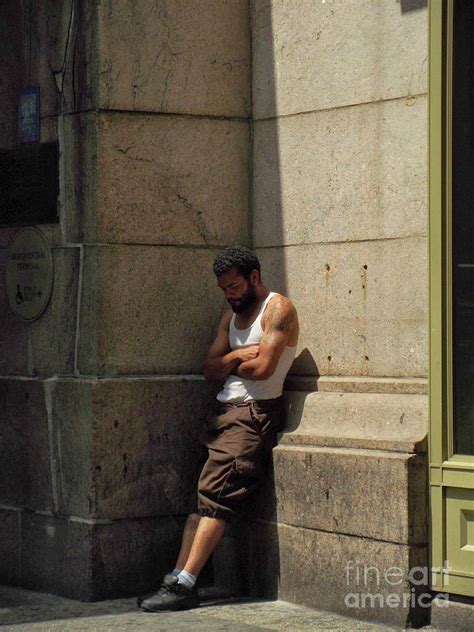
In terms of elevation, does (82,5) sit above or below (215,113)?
above

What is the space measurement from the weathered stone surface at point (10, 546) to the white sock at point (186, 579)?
130 cm

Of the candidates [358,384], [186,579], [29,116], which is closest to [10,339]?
[29,116]

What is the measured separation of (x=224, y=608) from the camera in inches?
296

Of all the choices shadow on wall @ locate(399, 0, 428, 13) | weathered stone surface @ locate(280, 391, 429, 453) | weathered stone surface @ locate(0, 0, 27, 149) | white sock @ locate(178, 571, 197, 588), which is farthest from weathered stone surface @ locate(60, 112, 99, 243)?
white sock @ locate(178, 571, 197, 588)

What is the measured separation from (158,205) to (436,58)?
1.88m

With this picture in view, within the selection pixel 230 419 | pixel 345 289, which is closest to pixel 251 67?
pixel 345 289

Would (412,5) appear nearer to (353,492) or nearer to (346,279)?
(346,279)

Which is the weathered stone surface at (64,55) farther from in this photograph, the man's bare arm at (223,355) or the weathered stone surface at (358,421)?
the weathered stone surface at (358,421)

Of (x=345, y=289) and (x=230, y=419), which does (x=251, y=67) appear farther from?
(x=230, y=419)

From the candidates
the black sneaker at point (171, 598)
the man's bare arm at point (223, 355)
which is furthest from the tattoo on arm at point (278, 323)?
the black sneaker at point (171, 598)

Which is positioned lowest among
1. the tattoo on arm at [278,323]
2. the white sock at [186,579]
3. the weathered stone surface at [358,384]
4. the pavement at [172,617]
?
the pavement at [172,617]

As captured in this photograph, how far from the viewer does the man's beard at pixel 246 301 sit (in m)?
7.71

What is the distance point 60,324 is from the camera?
8062 mm

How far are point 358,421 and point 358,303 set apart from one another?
665 millimetres
